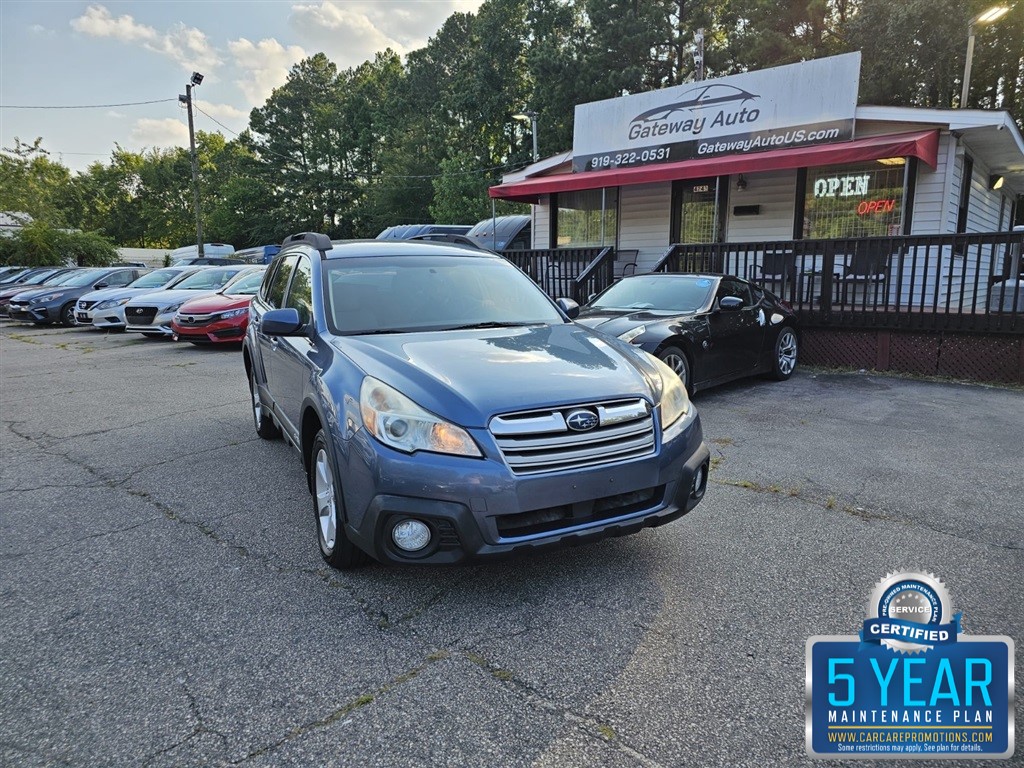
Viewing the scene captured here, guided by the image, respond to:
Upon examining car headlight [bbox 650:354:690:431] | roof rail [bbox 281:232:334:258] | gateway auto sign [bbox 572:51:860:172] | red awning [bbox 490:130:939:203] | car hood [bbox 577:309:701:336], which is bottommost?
car headlight [bbox 650:354:690:431]

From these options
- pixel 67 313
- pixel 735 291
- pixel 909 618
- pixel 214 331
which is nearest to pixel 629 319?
pixel 735 291

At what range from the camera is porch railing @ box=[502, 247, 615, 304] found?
476 inches

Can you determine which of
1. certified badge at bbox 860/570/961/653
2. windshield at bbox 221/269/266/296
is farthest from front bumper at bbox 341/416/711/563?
A: windshield at bbox 221/269/266/296

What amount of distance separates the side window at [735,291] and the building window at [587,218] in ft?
24.5

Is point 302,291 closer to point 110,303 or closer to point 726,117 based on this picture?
A: point 726,117

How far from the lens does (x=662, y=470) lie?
118 inches

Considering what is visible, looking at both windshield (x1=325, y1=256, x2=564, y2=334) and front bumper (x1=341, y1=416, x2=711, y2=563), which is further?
windshield (x1=325, y1=256, x2=564, y2=334)

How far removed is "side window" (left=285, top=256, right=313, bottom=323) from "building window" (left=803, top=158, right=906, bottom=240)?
10.0 meters

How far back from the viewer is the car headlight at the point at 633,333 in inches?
262

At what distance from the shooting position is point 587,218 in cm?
1596

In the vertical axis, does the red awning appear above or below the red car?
above

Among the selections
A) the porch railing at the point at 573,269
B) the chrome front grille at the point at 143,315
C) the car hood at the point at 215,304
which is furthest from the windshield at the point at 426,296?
the chrome front grille at the point at 143,315

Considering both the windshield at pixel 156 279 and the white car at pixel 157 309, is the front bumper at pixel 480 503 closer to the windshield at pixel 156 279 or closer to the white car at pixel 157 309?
the white car at pixel 157 309

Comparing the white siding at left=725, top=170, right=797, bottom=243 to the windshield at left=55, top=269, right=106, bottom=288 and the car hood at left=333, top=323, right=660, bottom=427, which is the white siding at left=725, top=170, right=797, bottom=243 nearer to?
the car hood at left=333, top=323, right=660, bottom=427
